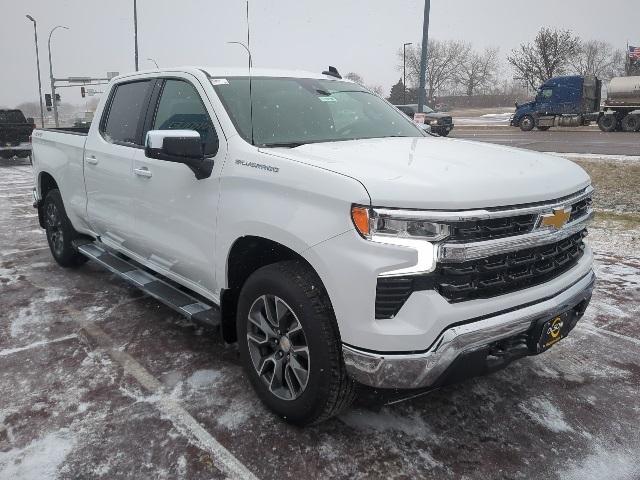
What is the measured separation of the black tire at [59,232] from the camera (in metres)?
5.57

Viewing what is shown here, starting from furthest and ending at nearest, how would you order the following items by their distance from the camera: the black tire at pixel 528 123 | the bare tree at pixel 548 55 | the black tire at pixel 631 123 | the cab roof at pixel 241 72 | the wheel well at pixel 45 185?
1. the bare tree at pixel 548 55
2. the black tire at pixel 528 123
3. the black tire at pixel 631 123
4. the wheel well at pixel 45 185
5. the cab roof at pixel 241 72

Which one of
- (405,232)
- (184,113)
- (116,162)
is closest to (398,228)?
(405,232)

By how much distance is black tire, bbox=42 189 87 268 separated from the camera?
5574 millimetres

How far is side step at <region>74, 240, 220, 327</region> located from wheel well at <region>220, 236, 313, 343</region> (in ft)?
0.36

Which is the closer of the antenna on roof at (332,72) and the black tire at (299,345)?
the black tire at (299,345)

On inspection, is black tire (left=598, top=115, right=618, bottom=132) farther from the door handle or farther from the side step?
the door handle

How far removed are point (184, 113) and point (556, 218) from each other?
2.42m

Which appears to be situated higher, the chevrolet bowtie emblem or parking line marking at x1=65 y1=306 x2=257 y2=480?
the chevrolet bowtie emblem

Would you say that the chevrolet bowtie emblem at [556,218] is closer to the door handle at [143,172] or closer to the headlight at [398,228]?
the headlight at [398,228]

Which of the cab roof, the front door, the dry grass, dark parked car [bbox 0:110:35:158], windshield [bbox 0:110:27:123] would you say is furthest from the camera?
windshield [bbox 0:110:27:123]

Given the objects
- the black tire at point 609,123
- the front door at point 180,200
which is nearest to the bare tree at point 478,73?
the black tire at point 609,123

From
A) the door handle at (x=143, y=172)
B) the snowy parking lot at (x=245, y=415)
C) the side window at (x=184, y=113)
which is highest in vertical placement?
the side window at (x=184, y=113)

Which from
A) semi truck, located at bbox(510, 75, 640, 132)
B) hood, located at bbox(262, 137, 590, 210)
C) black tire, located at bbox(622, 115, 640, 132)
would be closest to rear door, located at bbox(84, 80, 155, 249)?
hood, located at bbox(262, 137, 590, 210)

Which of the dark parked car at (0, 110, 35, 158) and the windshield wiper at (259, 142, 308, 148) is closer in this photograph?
the windshield wiper at (259, 142, 308, 148)
